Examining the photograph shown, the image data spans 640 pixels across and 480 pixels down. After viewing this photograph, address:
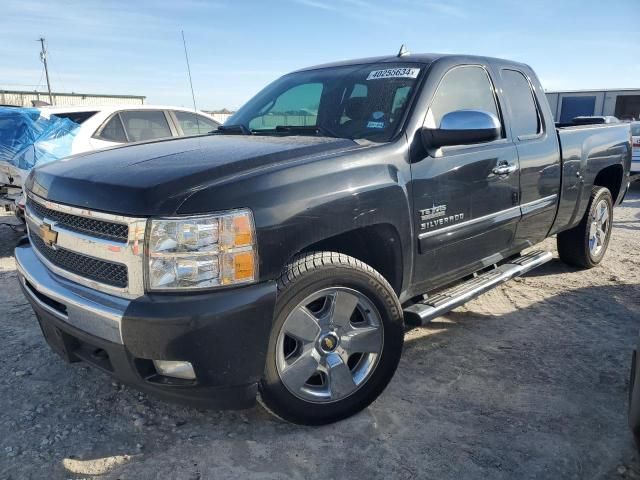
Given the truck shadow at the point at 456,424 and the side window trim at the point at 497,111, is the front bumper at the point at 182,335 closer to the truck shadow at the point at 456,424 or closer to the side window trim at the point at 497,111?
the truck shadow at the point at 456,424

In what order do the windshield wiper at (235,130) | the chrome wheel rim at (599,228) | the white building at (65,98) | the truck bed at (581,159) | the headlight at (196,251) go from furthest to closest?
1. the white building at (65,98)
2. the chrome wheel rim at (599,228)
3. the truck bed at (581,159)
4. the windshield wiper at (235,130)
5. the headlight at (196,251)

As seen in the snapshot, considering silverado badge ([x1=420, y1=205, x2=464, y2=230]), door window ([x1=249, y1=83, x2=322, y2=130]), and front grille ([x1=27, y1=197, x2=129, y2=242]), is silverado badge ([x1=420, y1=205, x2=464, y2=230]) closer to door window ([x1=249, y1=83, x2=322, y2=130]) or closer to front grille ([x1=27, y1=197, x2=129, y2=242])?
door window ([x1=249, y1=83, x2=322, y2=130])

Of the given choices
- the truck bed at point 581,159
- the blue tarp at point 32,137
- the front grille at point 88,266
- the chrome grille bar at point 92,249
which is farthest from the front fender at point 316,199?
the blue tarp at point 32,137

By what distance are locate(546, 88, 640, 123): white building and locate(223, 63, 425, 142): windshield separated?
2933 cm

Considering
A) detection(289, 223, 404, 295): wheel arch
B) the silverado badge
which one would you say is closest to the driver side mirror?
the silverado badge

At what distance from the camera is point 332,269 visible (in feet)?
8.10

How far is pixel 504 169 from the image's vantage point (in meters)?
3.52

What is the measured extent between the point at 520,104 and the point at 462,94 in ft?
2.65

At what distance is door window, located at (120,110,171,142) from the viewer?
694cm

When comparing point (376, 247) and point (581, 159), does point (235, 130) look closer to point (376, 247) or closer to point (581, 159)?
point (376, 247)

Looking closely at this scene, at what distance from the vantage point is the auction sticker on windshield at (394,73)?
325 cm

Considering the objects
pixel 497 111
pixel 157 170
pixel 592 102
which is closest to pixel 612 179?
pixel 497 111

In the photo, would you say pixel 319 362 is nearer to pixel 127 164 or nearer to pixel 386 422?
pixel 386 422

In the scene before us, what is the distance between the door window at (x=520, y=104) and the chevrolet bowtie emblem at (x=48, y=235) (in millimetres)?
3055
